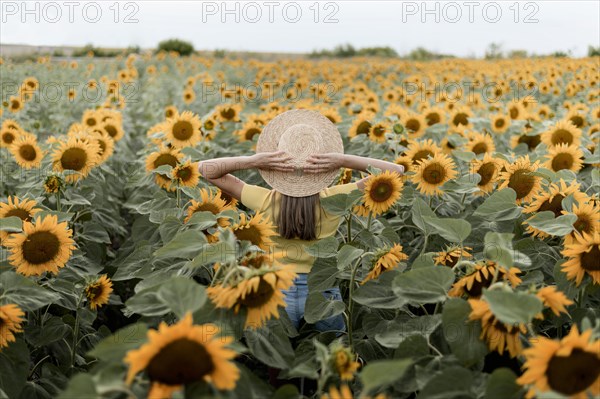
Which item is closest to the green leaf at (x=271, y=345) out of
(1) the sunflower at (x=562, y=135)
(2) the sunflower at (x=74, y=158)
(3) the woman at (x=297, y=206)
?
(3) the woman at (x=297, y=206)

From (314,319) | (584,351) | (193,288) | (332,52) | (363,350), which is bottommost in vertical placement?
(363,350)

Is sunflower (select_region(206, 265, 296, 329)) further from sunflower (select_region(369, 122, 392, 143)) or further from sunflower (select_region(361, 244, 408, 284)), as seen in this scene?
sunflower (select_region(369, 122, 392, 143))

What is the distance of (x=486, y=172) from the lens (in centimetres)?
304

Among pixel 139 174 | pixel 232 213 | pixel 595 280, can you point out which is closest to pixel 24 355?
pixel 232 213

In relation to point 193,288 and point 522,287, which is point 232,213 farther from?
point 522,287

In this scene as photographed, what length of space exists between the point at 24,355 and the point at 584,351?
61.6 inches

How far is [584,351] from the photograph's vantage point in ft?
4.25

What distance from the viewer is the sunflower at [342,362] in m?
1.49

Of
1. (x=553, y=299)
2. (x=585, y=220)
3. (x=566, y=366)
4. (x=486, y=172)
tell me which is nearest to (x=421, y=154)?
(x=486, y=172)

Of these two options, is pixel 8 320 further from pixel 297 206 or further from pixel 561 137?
pixel 561 137

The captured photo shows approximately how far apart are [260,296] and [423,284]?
45 centimetres

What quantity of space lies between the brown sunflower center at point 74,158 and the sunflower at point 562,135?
9.16ft

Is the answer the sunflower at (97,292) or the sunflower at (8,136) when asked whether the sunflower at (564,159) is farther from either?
the sunflower at (8,136)

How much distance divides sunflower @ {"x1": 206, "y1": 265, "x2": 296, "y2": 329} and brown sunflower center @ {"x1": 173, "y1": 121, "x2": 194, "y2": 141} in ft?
8.50
